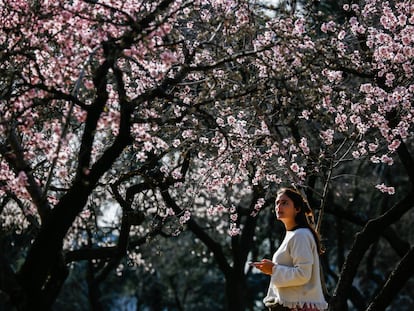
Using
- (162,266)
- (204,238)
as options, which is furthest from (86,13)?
(162,266)

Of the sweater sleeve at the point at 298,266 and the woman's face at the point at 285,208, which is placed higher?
the woman's face at the point at 285,208

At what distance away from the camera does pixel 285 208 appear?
5.52 meters

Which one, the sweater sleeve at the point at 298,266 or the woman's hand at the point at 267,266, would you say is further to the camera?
the woman's hand at the point at 267,266

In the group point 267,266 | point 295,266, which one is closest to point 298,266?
point 295,266

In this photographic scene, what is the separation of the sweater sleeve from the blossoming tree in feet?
4.00

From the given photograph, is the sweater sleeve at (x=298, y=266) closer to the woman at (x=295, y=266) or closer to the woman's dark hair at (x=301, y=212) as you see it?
the woman at (x=295, y=266)

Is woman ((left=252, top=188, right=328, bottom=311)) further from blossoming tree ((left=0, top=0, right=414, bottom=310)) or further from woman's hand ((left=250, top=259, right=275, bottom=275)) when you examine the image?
blossoming tree ((left=0, top=0, right=414, bottom=310))

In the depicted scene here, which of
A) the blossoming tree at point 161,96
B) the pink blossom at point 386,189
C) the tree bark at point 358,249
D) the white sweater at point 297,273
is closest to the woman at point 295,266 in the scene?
the white sweater at point 297,273

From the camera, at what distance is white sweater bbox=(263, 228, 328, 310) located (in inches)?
207

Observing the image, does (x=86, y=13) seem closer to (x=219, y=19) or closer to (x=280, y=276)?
(x=219, y=19)

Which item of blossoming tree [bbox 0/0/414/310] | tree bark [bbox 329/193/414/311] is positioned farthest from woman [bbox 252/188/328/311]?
tree bark [bbox 329/193/414/311]

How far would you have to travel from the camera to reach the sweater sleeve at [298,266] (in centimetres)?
525

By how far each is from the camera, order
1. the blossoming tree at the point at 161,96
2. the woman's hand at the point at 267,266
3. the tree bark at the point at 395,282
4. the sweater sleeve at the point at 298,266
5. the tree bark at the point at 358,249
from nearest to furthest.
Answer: the sweater sleeve at the point at 298,266 < the woman's hand at the point at 267,266 < the blossoming tree at the point at 161,96 < the tree bark at the point at 395,282 < the tree bark at the point at 358,249

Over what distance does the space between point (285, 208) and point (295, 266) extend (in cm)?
45
